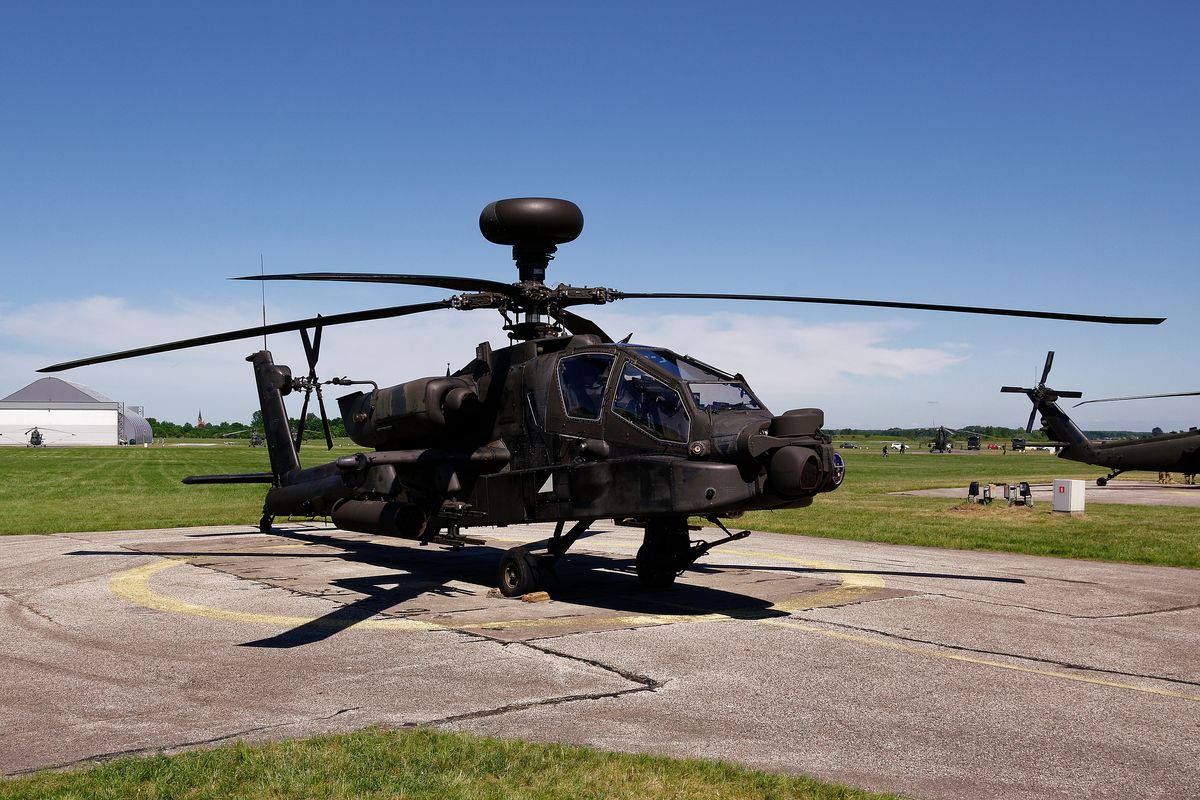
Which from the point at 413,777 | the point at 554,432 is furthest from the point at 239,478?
the point at 413,777

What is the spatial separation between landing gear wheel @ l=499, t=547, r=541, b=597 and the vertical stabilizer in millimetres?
6747

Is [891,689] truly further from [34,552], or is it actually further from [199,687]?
[34,552]

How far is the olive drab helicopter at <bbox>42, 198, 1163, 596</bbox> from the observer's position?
32.5 feet

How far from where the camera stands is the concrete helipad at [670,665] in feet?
20.7

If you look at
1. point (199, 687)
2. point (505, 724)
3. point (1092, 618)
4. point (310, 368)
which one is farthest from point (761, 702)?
point (310, 368)

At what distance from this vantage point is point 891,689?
7.86m

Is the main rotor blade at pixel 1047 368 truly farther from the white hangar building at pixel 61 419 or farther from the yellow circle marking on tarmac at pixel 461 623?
the white hangar building at pixel 61 419

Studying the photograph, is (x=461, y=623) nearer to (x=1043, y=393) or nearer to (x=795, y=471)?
(x=795, y=471)

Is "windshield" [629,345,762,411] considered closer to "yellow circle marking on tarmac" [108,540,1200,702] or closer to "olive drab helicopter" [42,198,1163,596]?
"olive drab helicopter" [42,198,1163,596]

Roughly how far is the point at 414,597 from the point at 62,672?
15.9ft

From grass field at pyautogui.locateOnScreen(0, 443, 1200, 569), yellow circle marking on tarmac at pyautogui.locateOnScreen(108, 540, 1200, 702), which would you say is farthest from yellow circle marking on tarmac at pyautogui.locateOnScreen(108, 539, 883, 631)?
grass field at pyautogui.locateOnScreen(0, 443, 1200, 569)

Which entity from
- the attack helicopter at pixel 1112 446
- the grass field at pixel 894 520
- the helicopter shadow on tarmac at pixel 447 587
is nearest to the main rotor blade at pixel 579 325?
the helicopter shadow on tarmac at pixel 447 587

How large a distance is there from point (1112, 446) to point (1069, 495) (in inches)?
505

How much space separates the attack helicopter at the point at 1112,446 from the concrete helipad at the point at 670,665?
21.8m
